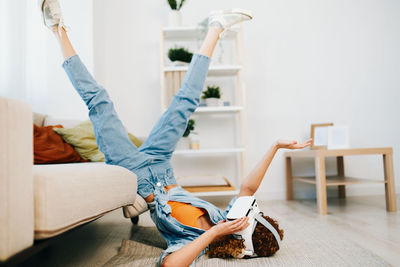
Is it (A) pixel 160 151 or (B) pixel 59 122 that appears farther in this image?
(B) pixel 59 122

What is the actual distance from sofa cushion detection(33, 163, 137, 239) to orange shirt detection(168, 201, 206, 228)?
263mm

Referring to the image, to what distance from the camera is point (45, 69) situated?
8.55ft

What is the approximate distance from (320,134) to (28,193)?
2.64m

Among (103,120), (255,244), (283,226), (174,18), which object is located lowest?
(283,226)

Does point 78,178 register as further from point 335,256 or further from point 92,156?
point 92,156

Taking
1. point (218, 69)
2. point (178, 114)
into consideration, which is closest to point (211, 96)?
point (218, 69)

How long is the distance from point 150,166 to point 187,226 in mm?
312

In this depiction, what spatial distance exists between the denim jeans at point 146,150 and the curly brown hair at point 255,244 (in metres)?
0.10

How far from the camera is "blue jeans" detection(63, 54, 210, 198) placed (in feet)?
4.37

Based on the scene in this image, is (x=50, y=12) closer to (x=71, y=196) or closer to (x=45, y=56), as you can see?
(x=71, y=196)

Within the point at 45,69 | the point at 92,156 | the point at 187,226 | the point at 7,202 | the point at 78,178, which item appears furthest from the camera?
the point at 45,69

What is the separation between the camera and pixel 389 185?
231 centimetres

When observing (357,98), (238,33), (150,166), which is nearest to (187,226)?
(150,166)

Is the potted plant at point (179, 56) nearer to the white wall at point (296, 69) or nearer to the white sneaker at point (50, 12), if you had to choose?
the white wall at point (296, 69)
